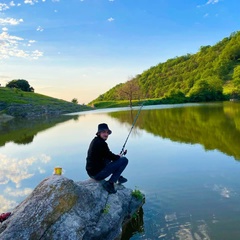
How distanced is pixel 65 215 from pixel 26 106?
11371 cm

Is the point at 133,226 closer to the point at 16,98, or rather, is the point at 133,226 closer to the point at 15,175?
the point at 15,175

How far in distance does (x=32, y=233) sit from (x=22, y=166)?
49.4 ft

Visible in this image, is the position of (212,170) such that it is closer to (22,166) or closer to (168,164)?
(168,164)

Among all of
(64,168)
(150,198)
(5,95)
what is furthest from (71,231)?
(5,95)

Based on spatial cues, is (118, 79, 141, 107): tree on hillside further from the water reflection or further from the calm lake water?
the water reflection

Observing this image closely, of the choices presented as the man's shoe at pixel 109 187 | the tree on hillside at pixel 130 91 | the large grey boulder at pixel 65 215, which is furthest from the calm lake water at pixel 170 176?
the tree on hillside at pixel 130 91

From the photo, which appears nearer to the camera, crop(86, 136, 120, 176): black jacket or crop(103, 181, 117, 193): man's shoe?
crop(86, 136, 120, 176): black jacket

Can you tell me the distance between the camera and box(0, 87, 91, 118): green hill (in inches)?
4331

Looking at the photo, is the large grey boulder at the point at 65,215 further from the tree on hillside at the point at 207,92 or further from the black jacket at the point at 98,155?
the tree on hillside at the point at 207,92

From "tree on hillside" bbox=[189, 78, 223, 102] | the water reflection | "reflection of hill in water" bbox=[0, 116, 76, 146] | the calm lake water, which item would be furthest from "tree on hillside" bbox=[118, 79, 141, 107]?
the water reflection

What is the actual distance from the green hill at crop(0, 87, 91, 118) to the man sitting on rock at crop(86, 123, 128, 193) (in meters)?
101

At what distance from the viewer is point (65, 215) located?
894 cm

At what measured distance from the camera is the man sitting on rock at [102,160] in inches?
446

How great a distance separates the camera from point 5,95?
124m
